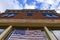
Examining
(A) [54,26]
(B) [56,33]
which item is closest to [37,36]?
(B) [56,33]

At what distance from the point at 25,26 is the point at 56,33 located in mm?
2341

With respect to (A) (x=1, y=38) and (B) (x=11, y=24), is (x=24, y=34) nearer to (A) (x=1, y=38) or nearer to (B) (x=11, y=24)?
(A) (x=1, y=38)

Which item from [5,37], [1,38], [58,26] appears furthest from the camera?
[58,26]

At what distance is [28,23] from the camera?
387 inches

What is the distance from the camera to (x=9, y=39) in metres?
7.09

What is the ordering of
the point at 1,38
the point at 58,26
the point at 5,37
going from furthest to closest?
1. the point at 58,26
2. the point at 5,37
3. the point at 1,38

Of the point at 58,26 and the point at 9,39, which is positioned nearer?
the point at 9,39

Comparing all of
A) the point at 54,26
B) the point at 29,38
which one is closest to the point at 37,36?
the point at 29,38

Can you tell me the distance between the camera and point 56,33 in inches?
342

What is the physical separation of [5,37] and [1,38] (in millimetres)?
614

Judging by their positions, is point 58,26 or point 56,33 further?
point 58,26

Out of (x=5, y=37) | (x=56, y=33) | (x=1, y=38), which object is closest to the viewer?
(x=1, y=38)

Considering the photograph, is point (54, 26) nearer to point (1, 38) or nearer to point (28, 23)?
point (28, 23)

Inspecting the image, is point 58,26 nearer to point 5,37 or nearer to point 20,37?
point 20,37
